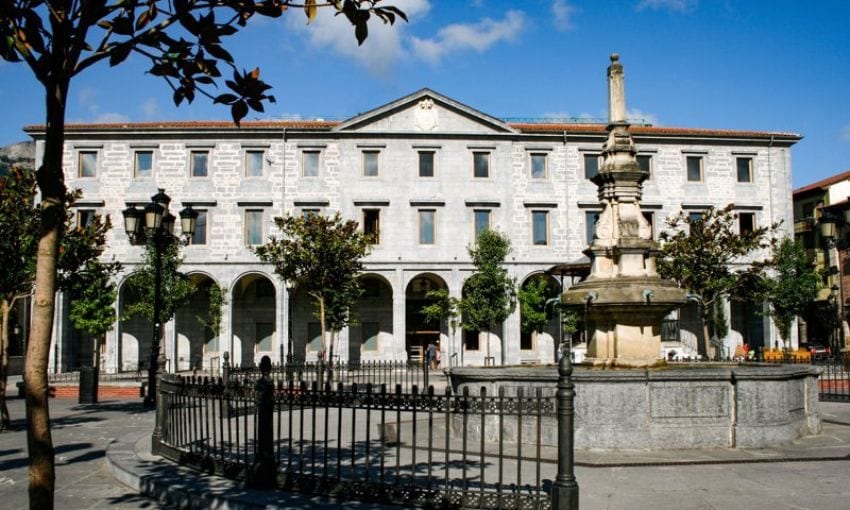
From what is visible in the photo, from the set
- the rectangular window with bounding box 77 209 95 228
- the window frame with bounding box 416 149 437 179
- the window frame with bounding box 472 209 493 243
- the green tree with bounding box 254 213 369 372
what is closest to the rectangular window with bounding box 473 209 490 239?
the window frame with bounding box 472 209 493 243

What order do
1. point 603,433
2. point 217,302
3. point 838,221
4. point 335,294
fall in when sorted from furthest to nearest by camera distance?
point 217,302
point 335,294
point 838,221
point 603,433

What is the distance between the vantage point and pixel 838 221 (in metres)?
17.9

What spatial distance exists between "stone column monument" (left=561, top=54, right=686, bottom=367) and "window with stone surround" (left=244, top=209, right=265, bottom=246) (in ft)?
94.5

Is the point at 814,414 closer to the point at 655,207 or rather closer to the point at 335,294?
the point at 335,294

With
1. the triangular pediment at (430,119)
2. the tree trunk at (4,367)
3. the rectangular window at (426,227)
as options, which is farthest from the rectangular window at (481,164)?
the tree trunk at (4,367)

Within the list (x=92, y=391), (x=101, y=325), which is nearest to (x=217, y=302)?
(x=101, y=325)

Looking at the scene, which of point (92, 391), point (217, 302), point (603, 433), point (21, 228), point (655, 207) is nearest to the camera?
point (603, 433)

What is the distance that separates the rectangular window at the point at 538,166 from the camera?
4047 centimetres

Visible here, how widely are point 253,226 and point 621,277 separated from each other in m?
30.3

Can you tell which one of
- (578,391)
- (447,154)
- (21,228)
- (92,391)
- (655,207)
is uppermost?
(447,154)

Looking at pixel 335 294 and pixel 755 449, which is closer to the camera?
pixel 755 449

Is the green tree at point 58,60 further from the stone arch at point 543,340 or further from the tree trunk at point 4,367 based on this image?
the stone arch at point 543,340

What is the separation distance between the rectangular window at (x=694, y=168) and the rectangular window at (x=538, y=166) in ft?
27.6

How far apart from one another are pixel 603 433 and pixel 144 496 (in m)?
5.68
